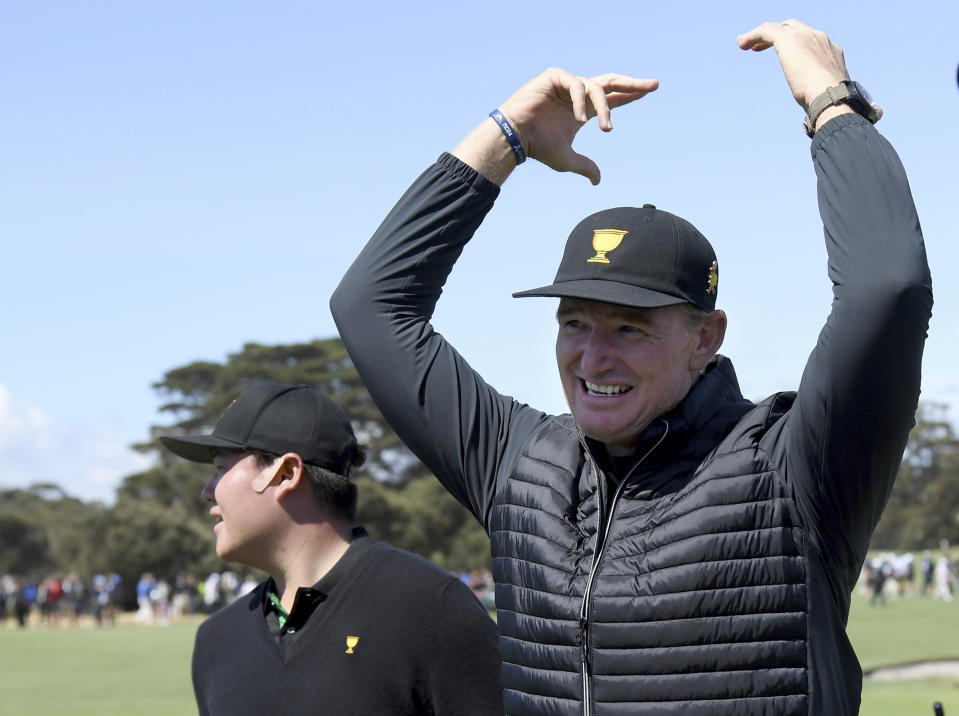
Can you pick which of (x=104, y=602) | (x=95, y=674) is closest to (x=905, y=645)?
(x=95, y=674)

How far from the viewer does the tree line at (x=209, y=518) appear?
5672cm

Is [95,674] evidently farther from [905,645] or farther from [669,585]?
[669,585]

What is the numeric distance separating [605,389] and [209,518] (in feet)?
228

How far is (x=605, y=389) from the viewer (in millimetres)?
2867

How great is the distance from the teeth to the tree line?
50475 mm

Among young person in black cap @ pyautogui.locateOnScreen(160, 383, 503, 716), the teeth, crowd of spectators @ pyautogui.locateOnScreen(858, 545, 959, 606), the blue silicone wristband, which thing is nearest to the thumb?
the blue silicone wristband

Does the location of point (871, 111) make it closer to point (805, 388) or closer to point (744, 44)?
point (744, 44)

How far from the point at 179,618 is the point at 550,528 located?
48.4 metres

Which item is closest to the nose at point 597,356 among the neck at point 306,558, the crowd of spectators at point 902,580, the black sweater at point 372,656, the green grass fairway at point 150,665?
the black sweater at point 372,656

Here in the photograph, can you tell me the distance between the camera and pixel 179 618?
161ft

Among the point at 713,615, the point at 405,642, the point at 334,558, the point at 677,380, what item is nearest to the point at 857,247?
the point at 677,380

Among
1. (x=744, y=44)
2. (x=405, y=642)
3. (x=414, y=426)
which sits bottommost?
(x=405, y=642)

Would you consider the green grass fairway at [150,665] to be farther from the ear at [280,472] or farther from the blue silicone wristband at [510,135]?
the blue silicone wristband at [510,135]

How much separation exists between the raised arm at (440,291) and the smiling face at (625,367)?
1.05 ft
